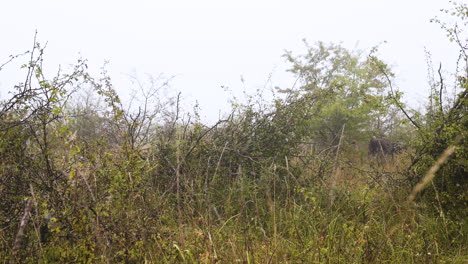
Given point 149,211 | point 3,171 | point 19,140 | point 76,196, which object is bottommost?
point 149,211

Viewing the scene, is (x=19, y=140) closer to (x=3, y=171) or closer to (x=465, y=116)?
(x=3, y=171)

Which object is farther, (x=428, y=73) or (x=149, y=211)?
(x=428, y=73)

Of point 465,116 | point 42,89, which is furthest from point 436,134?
point 42,89

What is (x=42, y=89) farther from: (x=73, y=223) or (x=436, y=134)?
(x=436, y=134)

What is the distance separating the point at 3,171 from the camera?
2.76 meters

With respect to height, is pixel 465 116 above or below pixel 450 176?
above

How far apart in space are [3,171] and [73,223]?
75 centimetres

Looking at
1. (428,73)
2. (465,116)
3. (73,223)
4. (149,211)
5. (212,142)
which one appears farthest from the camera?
(212,142)

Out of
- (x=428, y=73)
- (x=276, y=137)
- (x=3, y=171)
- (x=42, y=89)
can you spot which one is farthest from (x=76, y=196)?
(x=428, y=73)

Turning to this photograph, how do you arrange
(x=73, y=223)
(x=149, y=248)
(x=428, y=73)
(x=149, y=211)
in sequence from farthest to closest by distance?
(x=428, y=73), (x=149, y=211), (x=149, y=248), (x=73, y=223)

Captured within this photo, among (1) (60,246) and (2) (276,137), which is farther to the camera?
(2) (276,137)

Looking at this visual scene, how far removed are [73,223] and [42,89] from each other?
115 centimetres

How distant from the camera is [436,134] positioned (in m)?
3.65

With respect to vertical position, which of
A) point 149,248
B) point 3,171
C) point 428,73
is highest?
point 428,73
